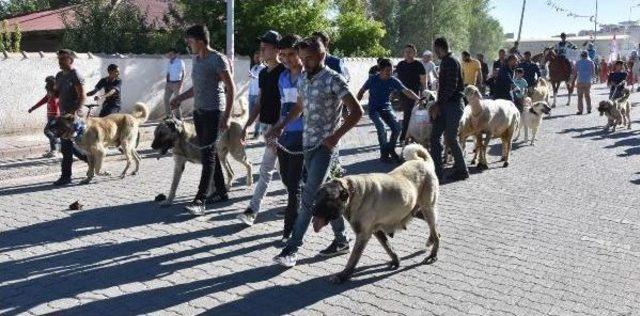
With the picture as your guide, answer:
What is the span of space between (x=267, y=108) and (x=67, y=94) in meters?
3.67

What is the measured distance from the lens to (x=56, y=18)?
26.7 metres

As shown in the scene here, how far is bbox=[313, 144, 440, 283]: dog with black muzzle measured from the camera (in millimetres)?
4949

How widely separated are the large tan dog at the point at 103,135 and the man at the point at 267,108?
10.8 ft

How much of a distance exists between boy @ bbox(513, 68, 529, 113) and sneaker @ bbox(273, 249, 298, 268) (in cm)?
988

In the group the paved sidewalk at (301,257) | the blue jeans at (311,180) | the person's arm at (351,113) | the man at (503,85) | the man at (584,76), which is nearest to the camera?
the paved sidewalk at (301,257)

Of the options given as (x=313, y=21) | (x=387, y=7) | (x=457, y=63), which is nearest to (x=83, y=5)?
(x=313, y=21)

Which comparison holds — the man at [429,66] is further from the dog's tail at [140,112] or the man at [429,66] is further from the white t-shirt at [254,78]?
the dog's tail at [140,112]

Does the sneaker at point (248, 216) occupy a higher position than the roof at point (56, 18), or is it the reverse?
the roof at point (56, 18)

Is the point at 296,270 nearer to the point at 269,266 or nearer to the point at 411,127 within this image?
the point at 269,266

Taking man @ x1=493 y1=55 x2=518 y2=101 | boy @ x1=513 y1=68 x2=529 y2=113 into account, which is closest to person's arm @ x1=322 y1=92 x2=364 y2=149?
man @ x1=493 y1=55 x2=518 y2=101

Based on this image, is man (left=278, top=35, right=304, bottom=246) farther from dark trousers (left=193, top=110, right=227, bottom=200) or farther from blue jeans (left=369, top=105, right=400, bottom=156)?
blue jeans (left=369, top=105, right=400, bottom=156)

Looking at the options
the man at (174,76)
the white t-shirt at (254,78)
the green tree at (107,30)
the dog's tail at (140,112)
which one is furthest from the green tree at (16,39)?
the dog's tail at (140,112)

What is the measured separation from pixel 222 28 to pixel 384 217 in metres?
16.9

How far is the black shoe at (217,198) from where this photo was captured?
8016 mm
